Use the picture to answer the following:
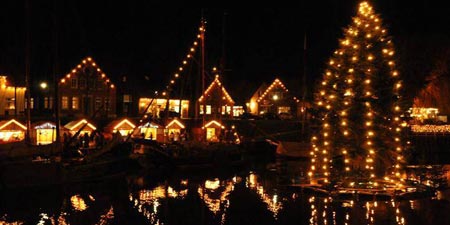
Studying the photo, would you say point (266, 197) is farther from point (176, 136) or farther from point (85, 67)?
point (85, 67)

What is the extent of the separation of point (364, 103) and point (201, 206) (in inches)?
306

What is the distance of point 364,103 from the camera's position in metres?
20.9

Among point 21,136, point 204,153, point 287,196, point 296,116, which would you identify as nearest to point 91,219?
point 287,196

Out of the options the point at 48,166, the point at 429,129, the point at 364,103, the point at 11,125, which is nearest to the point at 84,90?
the point at 11,125

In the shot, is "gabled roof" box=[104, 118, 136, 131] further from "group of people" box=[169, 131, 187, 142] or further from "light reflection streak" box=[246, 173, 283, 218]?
"light reflection streak" box=[246, 173, 283, 218]

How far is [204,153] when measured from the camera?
38.1 metres

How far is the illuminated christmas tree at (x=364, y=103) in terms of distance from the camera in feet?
67.5

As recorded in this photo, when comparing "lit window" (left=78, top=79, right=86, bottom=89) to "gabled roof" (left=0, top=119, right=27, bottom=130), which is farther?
"lit window" (left=78, top=79, right=86, bottom=89)

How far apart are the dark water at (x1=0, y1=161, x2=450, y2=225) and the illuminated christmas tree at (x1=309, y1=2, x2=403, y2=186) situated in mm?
2017

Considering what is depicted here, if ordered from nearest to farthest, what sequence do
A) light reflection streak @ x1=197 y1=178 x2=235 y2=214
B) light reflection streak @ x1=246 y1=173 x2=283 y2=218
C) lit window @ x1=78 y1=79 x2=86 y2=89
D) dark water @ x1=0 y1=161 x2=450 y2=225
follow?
dark water @ x1=0 y1=161 x2=450 y2=225
light reflection streak @ x1=246 y1=173 x2=283 y2=218
light reflection streak @ x1=197 y1=178 x2=235 y2=214
lit window @ x1=78 y1=79 x2=86 y2=89

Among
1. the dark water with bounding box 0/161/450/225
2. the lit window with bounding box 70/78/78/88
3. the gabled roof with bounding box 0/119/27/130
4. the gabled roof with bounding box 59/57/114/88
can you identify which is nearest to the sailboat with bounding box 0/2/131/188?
the dark water with bounding box 0/161/450/225

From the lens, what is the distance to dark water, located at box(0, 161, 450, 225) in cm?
1757

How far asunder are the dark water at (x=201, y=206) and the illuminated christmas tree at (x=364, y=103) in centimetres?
202

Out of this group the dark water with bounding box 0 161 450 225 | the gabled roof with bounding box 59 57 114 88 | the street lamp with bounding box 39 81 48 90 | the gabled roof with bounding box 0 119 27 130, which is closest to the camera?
the dark water with bounding box 0 161 450 225
